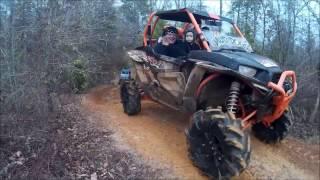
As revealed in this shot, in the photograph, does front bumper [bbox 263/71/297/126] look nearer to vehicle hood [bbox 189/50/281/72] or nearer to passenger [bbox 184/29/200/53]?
vehicle hood [bbox 189/50/281/72]

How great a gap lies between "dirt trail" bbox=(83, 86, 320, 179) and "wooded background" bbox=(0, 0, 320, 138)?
3.52 ft

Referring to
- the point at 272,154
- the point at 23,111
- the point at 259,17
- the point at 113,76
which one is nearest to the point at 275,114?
the point at 272,154

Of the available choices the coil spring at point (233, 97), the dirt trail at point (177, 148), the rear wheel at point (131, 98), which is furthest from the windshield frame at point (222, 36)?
the rear wheel at point (131, 98)

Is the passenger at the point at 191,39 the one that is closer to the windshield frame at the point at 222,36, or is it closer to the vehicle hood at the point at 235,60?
the windshield frame at the point at 222,36

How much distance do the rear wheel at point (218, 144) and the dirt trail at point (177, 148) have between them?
0.92ft

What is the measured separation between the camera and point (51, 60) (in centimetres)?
690

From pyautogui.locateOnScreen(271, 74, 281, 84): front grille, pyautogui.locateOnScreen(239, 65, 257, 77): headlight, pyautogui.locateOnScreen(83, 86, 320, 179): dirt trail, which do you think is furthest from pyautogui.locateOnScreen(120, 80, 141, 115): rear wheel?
pyautogui.locateOnScreen(271, 74, 281, 84): front grille

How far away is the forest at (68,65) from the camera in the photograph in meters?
5.48

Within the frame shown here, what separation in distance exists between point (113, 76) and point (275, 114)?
6384 mm

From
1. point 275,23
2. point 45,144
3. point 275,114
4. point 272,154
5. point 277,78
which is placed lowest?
point 272,154

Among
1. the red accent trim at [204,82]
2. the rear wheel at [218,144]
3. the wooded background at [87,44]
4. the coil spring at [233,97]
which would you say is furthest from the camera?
the wooded background at [87,44]

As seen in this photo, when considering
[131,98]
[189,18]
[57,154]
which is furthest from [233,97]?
[131,98]

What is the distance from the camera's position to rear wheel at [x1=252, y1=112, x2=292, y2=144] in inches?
242

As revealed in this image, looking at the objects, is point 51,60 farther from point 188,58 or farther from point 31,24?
point 188,58
